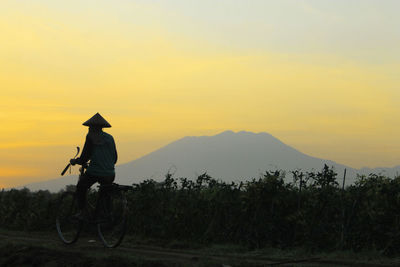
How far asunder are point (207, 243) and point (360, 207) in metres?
4.49

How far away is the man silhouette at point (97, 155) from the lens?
13406 mm

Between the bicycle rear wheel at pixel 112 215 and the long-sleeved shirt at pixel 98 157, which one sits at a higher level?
the long-sleeved shirt at pixel 98 157

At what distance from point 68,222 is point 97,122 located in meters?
3.93

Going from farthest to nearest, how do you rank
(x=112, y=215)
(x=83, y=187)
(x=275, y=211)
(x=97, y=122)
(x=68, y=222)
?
(x=68, y=222) → (x=275, y=211) → (x=83, y=187) → (x=112, y=215) → (x=97, y=122)

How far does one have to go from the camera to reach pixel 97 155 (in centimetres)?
1337

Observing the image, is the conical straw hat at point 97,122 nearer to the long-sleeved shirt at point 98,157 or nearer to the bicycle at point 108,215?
the long-sleeved shirt at point 98,157

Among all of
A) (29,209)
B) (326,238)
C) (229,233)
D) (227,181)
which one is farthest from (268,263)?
(29,209)

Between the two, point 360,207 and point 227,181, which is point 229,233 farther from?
point 360,207

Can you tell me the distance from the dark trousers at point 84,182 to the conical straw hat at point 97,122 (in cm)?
121

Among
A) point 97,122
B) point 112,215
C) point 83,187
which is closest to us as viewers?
point 97,122

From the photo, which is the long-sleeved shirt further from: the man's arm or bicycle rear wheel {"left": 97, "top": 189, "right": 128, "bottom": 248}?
bicycle rear wheel {"left": 97, "top": 189, "right": 128, "bottom": 248}

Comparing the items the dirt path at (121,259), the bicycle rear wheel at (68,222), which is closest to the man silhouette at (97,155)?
the bicycle rear wheel at (68,222)

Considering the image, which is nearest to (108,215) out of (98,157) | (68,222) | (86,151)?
(98,157)

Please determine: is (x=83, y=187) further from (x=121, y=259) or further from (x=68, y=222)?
(x=121, y=259)
